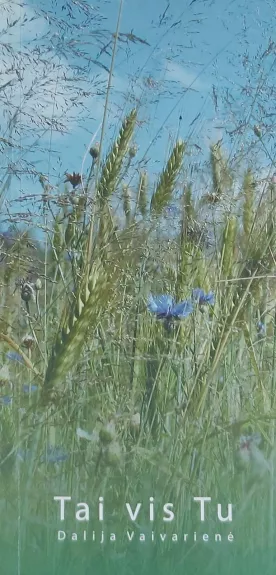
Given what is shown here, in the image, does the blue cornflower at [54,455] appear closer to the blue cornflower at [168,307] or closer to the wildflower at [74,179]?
the blue cornflower at [168,307]

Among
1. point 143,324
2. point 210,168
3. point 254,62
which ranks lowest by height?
point 143,324

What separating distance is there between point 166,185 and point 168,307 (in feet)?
1.01

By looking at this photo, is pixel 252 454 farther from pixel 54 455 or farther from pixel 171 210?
pixel 171 210

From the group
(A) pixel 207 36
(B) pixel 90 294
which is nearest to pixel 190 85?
(A) pixel 207 36

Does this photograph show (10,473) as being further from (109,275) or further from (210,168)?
(210,168)

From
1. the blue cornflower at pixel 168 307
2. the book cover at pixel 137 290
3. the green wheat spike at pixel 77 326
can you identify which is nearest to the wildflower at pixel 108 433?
the book cover at pixel 137 290

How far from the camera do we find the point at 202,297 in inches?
74.4

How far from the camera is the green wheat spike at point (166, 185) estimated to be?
6.23 feet

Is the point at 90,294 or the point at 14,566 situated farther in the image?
the point at 14,566

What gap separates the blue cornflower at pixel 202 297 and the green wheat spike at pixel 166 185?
22 centimetres

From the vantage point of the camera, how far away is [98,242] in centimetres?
184

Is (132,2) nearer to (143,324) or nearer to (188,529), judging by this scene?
(143,324)

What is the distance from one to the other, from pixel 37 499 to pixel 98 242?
655 millimetres

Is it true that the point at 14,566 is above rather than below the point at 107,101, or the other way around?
below
